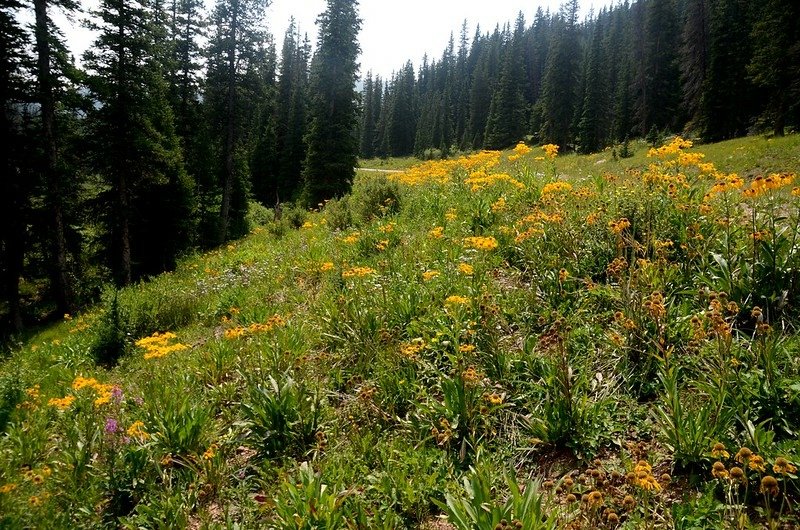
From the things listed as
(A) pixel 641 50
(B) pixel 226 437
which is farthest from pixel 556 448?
(A) pixel 641 50

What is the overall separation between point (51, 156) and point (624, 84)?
5474 centimetres

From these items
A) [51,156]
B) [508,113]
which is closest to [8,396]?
[51,156]

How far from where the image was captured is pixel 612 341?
3703 mm

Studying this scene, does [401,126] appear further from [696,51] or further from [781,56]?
[781,56]

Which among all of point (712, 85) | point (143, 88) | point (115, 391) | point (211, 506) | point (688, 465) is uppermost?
point (712, 85)

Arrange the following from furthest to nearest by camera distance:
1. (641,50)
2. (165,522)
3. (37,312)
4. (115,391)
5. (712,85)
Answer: (641,50) < (712,85) < (37,312) < (115,391) < (165,522)

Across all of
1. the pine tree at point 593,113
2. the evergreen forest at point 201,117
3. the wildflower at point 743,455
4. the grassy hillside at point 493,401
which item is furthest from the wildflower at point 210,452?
the pine tree at point 593,113

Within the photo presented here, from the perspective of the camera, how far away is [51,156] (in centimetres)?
1397

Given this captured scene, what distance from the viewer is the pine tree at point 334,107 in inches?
990

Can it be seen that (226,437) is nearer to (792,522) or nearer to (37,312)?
(792,522)

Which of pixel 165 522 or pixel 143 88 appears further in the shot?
pixel 143 88

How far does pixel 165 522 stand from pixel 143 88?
59.3ft

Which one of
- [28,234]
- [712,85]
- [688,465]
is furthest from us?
[712,85]

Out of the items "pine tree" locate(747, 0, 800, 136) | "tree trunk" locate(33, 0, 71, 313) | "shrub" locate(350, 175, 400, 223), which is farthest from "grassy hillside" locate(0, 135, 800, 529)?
"pine tree" locate(747, 0, 800, 136)
